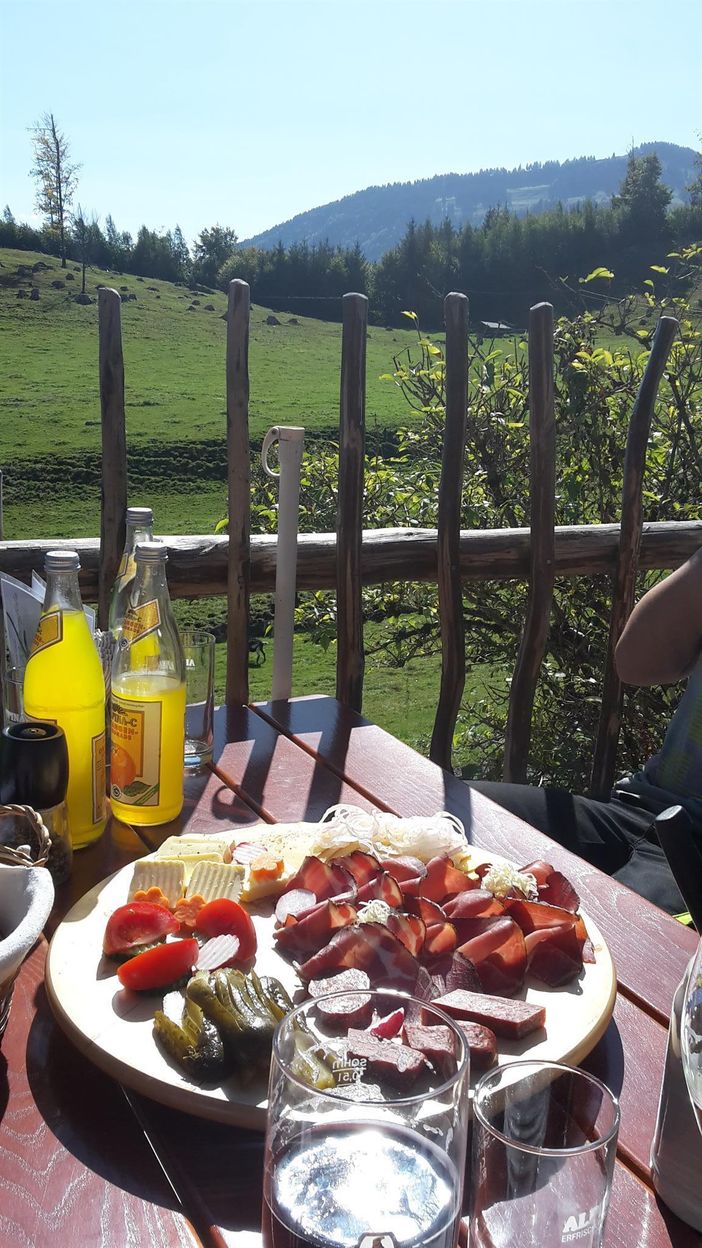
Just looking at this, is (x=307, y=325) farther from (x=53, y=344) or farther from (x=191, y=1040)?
(x=191, y=1040)

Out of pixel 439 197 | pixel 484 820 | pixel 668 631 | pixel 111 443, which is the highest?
pixel 439 197

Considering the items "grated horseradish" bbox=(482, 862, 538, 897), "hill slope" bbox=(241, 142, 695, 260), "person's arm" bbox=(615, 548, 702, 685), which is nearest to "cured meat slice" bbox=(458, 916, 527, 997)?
"grated horseradish" bbox=(482, 862, 538, 897)

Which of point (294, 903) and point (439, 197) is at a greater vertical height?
point (439, 197)

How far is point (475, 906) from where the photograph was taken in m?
1.14

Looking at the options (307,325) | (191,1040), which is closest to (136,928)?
(191,1040)

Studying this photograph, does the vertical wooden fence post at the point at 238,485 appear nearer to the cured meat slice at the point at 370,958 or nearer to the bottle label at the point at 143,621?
the bottle label at the point at 143,621

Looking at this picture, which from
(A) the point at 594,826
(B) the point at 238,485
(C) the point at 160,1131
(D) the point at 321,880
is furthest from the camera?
(B) the point at 238,485

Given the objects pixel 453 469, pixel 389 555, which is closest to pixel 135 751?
pixel 389 555

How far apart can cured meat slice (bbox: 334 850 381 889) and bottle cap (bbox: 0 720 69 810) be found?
38cm

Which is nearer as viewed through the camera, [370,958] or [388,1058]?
[388,1058]

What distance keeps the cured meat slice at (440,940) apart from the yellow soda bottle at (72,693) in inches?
22.5

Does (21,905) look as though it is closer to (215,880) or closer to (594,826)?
(215,880)

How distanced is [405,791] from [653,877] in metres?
0.51

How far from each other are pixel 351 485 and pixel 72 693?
1646 mm
